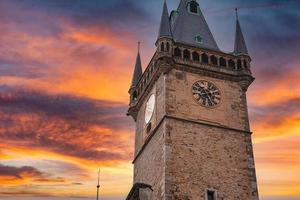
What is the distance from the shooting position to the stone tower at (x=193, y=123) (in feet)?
105

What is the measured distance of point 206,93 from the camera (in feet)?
116

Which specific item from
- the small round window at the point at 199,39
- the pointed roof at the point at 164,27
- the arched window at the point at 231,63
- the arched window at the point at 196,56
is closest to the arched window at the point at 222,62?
the arched window at the point at 231,63

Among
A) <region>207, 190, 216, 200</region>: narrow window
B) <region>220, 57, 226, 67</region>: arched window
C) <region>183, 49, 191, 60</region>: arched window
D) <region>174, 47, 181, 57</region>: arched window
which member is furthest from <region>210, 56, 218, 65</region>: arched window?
<region>207, 190, 216, 200</region>: narrow window

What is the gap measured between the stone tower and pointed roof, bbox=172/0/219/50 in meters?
0.10

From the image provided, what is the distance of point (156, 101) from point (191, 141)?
413 cm

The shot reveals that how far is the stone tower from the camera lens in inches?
1256

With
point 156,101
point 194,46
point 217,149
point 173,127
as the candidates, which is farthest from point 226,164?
point 194,46

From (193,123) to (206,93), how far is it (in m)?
2.81

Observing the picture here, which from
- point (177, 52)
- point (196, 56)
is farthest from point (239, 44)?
point (177, 52)

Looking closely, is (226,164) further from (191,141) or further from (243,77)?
(243,77)

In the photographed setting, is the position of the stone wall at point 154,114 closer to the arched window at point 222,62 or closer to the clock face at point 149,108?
the clock face at point 149,108

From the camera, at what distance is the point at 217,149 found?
33406mm

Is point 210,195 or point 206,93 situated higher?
point 206,93

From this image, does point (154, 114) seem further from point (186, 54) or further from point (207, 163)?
point (207, 163)
